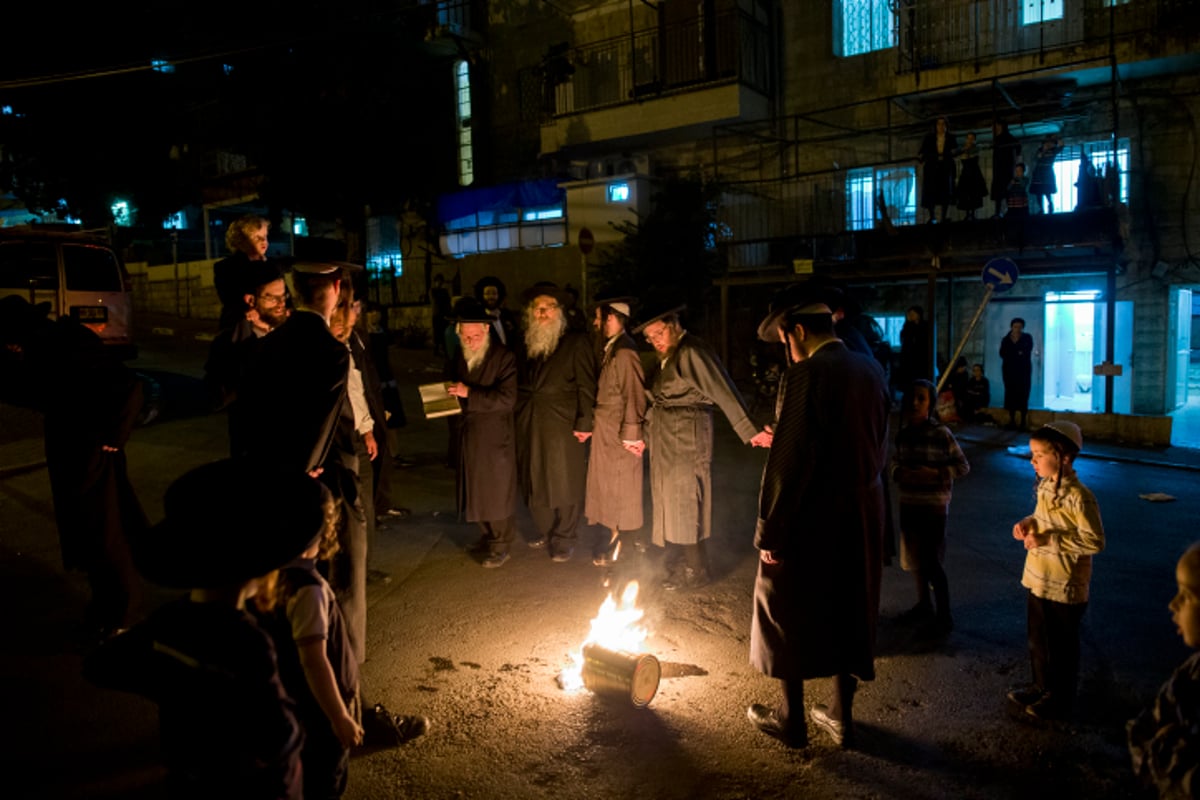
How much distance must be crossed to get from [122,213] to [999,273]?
33555 mm

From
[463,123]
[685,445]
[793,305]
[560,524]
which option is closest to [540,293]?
[685,445]

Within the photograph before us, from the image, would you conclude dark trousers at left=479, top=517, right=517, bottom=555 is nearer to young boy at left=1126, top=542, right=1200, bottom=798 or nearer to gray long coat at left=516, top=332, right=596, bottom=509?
gray long coat at left=516, top=332, right=596, bottom=509

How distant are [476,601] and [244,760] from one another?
3722mm

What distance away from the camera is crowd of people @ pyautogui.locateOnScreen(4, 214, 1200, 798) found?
2.40 m

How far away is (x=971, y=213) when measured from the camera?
49.6 ft

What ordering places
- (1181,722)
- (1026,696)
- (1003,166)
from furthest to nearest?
(1003,166)
(1026,696)
(1181,722)

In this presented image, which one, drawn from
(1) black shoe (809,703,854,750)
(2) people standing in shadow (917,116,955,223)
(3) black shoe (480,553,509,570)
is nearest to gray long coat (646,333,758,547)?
(3) black shoe (480,553,509,570)

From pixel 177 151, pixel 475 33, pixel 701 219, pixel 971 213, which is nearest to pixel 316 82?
pixel 475 33

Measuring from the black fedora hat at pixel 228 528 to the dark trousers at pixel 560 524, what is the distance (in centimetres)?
472

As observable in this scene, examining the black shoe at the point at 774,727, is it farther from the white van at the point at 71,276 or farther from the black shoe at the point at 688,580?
the white van at the point at 71,276

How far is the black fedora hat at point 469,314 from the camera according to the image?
6746 millimetres

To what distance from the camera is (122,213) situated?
111ft

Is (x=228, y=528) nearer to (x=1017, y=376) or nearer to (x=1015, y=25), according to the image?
(x=1017, y=376)

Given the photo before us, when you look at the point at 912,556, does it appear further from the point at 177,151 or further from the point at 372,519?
the point at 177,151
